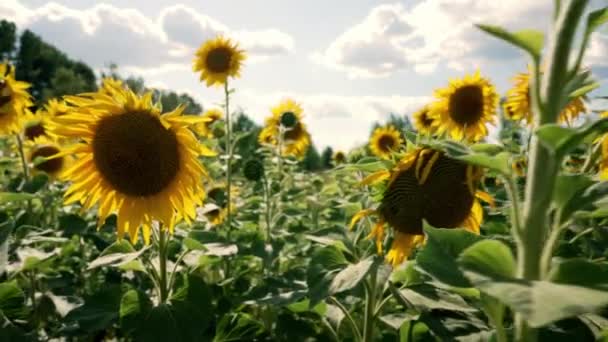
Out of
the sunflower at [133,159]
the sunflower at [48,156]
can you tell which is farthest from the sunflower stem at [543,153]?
the sunflower at [48,156]

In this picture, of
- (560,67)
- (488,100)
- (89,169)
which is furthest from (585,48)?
(488,100)

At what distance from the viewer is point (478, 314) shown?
2232 millimetres

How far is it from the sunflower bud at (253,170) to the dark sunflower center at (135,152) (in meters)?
1.81

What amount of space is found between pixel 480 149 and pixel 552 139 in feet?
1.51

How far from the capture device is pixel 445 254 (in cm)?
126

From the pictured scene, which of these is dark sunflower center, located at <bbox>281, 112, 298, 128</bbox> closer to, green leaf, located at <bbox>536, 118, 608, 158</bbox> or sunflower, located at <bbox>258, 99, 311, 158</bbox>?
sunflower, located at <bbox>258, 99, 311, 158</bbox>

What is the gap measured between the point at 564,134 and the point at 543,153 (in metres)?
0.17

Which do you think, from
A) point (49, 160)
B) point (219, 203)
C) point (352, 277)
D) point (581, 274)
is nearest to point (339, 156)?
point (49, 160)

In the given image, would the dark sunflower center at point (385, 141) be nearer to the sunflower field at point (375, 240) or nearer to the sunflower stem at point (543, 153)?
the sunflower field at point (375, 240)

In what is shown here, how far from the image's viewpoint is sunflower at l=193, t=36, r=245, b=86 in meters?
5.86

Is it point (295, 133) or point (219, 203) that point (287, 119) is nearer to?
point (295, 133)

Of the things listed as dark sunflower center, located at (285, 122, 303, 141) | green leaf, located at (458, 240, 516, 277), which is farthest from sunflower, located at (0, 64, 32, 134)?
green leaf, located at (458, 240, 516, 277)

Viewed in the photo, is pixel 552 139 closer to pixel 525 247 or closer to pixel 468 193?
pixel 525 247

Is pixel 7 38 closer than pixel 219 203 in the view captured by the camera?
No
